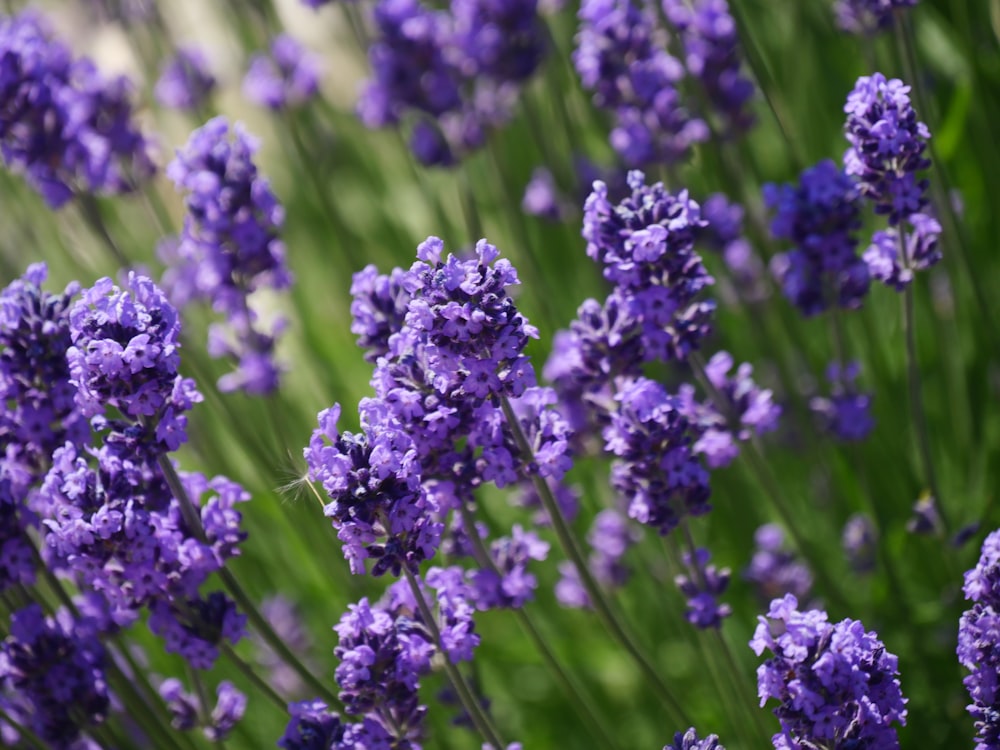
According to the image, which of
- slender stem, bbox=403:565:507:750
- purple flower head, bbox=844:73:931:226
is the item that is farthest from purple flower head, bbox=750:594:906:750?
purple flower head, bbox=844:73:931:226

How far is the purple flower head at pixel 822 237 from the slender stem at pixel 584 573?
3.06ft

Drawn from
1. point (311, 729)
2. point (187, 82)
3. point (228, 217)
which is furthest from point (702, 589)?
point (187, 82)

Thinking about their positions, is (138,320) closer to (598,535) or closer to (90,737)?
(90,737)

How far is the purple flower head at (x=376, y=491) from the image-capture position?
2.13m

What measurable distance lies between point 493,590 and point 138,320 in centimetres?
92

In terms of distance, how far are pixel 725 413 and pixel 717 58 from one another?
4.12ft

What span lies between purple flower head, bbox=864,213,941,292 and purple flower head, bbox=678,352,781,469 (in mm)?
387

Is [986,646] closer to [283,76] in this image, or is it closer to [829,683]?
[829,683]

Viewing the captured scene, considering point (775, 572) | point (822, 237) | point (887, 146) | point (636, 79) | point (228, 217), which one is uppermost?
point (636, 79)

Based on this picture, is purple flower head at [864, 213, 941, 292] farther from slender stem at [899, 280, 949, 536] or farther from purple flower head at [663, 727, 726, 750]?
purple flower head at [663, 727, 726, 750]

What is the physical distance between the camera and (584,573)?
250 cm

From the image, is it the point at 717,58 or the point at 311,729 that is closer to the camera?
the point at 311,729

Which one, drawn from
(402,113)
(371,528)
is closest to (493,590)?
(371,528)

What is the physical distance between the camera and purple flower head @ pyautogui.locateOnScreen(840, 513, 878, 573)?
3.47 meters
